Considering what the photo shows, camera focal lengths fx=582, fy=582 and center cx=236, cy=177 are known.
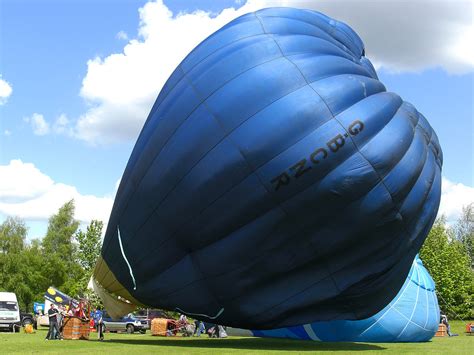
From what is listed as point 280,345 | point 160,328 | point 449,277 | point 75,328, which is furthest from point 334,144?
point 449,277

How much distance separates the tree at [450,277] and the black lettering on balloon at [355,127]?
37653 millimetres

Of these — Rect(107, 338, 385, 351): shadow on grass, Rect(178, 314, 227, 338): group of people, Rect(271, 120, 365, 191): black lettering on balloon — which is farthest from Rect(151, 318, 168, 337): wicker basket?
Rect(271, 120, 365, 191): black lettering on balloon

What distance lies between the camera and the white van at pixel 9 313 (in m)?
29.0

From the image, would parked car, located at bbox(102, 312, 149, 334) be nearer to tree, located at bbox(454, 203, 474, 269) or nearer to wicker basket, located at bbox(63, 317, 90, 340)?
wicker basket, located at bbox(63, 317, 90, 340)

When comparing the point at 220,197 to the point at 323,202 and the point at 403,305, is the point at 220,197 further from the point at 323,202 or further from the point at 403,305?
the point at 403,305

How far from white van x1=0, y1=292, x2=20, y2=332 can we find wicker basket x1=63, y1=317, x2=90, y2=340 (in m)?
11.7

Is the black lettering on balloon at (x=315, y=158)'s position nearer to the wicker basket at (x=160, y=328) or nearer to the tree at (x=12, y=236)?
the wicker basket at (x=160, y=328)

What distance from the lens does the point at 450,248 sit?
164 ft

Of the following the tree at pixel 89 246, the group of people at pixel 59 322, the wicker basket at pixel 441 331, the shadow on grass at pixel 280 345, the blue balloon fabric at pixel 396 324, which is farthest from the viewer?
the tree at pixel 89 246

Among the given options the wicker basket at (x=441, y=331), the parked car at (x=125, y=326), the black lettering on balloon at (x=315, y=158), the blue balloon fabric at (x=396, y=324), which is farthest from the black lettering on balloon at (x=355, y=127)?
the parked car at (x=125, y=326)

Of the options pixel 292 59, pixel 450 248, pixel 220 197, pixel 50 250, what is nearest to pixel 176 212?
pixel 220 197

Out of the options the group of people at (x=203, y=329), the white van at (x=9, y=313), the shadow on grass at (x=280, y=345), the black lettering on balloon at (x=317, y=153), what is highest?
the black lettering on balloon at (x=317, y=153)

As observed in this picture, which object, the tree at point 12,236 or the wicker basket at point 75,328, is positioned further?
the tree at point 12,236

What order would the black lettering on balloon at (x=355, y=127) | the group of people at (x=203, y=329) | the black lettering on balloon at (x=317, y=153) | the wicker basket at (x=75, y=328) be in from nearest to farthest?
the black lettering on balloon at (x=317, y=153) → the black lettering on balloon at (x=355, y=127) → the wicker basket at (x=75, y=328) → the group of people at (x=203, y=329)
